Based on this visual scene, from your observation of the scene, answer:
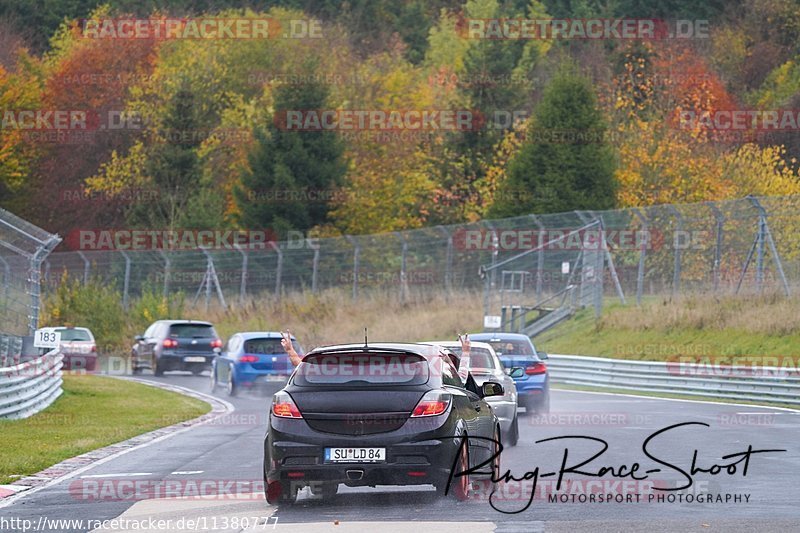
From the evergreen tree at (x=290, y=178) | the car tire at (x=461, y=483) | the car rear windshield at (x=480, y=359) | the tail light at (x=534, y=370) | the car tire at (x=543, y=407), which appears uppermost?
the evergreen tree at (x=290, y=178)

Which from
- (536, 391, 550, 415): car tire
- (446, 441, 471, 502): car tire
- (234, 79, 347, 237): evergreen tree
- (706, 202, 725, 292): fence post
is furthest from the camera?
(234, 79, 347, 237): evergreen tree

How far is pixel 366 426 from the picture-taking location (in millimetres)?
12328

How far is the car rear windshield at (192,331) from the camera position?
127 feet

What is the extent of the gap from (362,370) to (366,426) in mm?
588

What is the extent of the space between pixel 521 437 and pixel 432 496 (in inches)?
289

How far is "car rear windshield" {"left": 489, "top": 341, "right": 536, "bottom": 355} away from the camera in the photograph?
25.1 meters

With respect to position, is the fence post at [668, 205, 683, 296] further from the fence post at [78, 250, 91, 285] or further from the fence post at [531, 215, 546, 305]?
the fence post at [78, 250, 91, 285]

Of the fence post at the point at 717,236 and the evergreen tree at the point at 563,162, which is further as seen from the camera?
the evergreen tree at the point at 563,162

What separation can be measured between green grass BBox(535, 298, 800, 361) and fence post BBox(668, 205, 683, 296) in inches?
17.4

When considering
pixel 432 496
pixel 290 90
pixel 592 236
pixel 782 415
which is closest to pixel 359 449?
pixel 432 496

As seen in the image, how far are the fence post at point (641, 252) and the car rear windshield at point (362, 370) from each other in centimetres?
2642

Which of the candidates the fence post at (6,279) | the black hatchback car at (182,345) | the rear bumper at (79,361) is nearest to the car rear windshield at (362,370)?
the fence post at (6,279)

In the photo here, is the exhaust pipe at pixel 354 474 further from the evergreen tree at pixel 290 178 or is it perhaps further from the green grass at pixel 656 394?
the evergreen tree at pixel 290 178

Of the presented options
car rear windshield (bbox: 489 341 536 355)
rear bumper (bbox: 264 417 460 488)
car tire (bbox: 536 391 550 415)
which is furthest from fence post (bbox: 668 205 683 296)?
rear bumper (bbox: 264 417 460 488)
